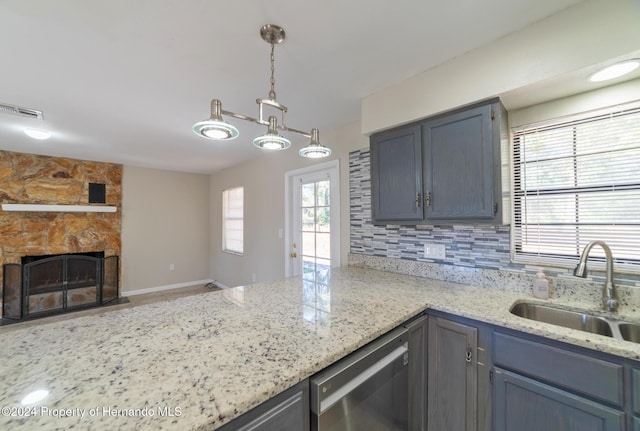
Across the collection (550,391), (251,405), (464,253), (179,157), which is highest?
(179,157)

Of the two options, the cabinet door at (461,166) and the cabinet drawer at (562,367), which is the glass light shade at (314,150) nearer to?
the cabinet door at (461,166)

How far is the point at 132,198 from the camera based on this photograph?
4.67 metres

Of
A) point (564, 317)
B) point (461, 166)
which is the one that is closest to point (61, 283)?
point (461, 166)

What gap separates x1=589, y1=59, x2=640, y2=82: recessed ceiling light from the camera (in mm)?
1203

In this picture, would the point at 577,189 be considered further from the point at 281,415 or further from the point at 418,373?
the point at 281,415

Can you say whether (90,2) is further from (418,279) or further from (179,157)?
(179,157)

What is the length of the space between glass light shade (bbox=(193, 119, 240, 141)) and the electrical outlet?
5.45 ft

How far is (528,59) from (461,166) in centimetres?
63

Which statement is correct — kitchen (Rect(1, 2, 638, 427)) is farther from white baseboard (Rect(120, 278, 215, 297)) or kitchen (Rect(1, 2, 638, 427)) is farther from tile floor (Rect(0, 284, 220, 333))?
tile floor (Rect(0, 284, 220, 333))

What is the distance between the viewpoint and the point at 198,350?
2.98ft

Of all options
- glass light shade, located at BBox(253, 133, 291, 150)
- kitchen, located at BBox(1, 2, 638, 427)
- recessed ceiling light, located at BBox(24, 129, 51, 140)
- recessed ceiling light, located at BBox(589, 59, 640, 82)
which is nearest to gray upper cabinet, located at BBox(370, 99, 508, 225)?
kitchen, located at BBox(1, 2, 638, 427)

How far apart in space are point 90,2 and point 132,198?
424 centimetres

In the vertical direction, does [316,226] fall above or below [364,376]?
above

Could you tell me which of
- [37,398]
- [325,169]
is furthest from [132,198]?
[37,398]
